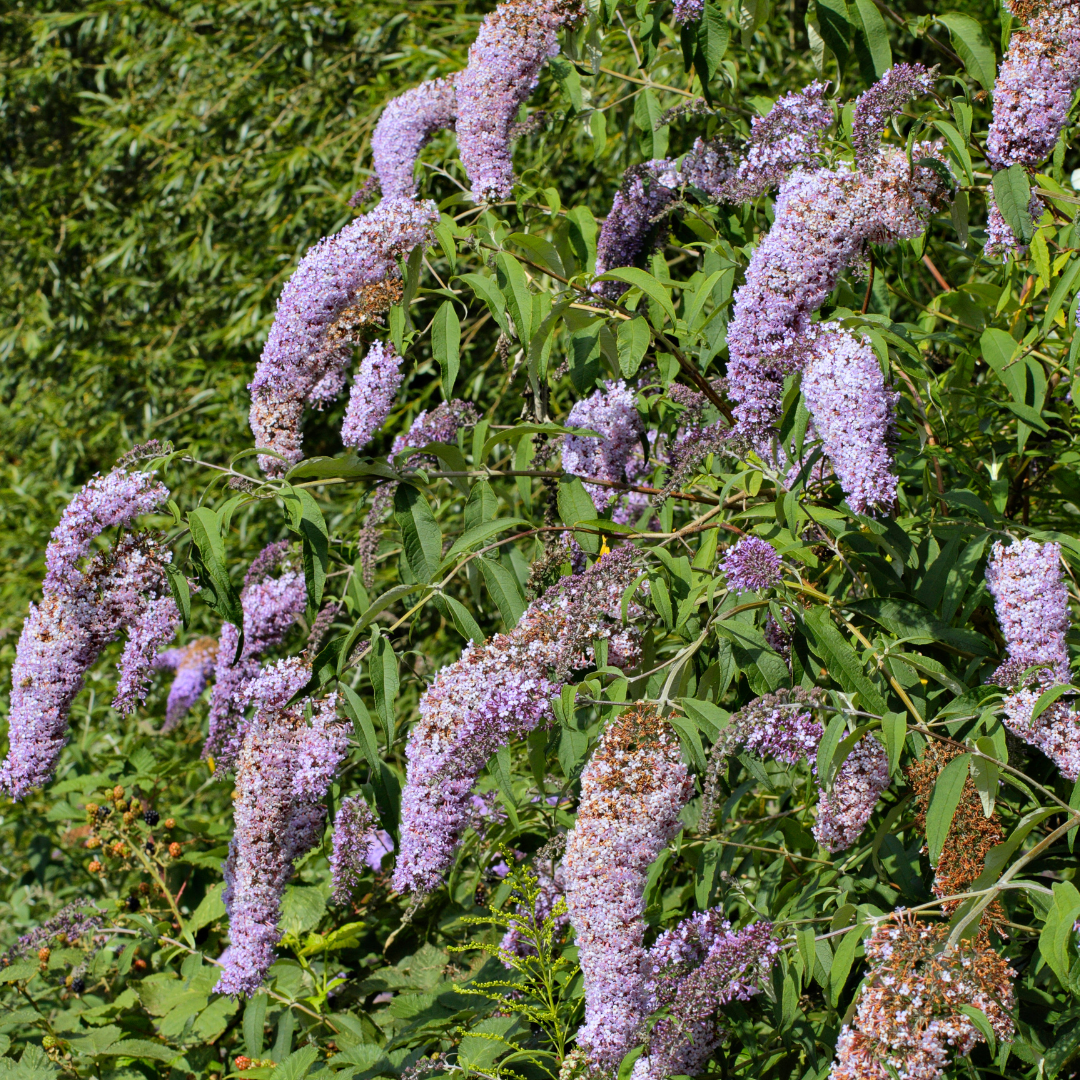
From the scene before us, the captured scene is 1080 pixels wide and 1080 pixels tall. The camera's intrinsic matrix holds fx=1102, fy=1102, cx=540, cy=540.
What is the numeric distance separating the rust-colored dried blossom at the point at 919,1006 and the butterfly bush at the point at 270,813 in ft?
3.33

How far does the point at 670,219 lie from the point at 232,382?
2685mm

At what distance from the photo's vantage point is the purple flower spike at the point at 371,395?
2.16 m

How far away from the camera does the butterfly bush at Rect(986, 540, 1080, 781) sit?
1.66 metres

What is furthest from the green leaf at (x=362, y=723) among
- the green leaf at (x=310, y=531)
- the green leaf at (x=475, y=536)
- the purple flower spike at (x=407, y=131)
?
the purple flower spike at (x=407, y=131)

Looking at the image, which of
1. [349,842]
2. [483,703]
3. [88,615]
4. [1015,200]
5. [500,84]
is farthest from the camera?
[500,84]

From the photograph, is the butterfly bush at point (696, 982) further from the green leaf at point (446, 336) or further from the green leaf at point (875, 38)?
the green leaf at point (875, 38)

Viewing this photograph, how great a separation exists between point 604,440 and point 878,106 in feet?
2.68

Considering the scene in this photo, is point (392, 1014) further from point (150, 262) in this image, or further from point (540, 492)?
point (150, 262)

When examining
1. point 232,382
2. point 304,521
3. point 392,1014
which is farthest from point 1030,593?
point 232,382

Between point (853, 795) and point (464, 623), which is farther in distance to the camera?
point (464, 623)

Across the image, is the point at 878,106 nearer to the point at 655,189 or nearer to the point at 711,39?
the point at 711,39

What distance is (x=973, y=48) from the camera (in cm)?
212

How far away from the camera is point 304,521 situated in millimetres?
1906

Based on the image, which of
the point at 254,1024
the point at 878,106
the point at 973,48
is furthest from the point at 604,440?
the point at 254,1024
